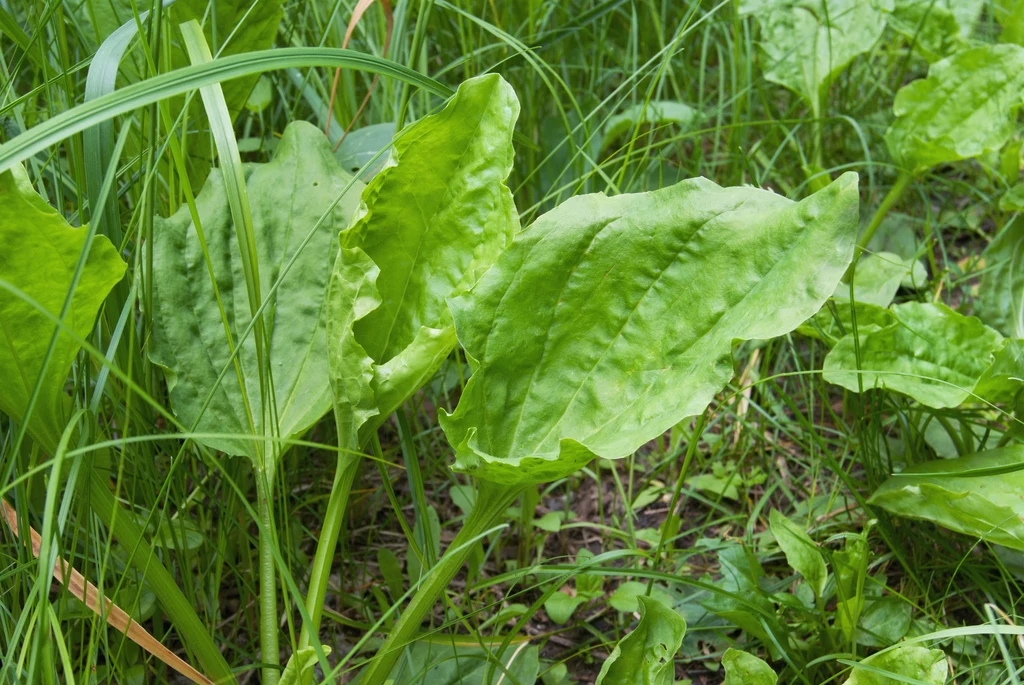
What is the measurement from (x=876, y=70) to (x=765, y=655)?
153cm

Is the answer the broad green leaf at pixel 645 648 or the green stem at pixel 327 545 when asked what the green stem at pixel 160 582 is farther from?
the broad green leaf at pixel 645 648

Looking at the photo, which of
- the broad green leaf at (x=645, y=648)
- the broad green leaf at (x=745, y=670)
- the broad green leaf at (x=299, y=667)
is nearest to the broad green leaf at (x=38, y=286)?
the broad green leaf at (x=299, y=667)

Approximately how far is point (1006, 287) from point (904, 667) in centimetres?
85

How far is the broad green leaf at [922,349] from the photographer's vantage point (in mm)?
1231

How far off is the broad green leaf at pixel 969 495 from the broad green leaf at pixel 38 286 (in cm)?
96

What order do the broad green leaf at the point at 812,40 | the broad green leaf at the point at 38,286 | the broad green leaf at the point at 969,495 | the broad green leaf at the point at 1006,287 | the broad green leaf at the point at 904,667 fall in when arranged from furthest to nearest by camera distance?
the broad green leaf at the point at 812,40 → the broad green leaf at the point at 1006,287 → the broad green leaf at the point at 969,495 → the broad green leaf at the point at 904,667 → the broad green leaf at the point at 38,286

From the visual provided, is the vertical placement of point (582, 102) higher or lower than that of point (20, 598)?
A: higher

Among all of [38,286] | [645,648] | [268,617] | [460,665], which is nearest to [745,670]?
[645,648]

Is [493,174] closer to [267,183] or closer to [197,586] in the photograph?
[267,183]

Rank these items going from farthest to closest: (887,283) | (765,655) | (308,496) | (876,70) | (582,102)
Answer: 1. (876,70)
2. (582,102)
3. (887,283)
4. (308,496)
5. (765,655)

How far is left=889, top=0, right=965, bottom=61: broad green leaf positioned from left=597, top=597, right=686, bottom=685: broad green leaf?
1367 mm

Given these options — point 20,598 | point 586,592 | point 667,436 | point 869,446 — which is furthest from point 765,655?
point 20,598

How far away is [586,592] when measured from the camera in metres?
1.19

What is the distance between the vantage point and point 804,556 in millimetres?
1128
